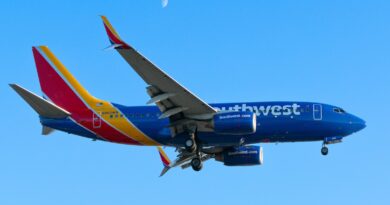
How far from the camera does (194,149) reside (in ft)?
182

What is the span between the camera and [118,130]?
57.5 m

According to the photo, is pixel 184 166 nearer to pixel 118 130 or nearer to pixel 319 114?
pixel 118 130

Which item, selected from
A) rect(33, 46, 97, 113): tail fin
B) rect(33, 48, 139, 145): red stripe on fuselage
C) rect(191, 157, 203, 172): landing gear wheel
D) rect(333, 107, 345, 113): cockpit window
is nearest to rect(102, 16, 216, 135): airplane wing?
rect(191, 157, 203, 172): landing gear wheel

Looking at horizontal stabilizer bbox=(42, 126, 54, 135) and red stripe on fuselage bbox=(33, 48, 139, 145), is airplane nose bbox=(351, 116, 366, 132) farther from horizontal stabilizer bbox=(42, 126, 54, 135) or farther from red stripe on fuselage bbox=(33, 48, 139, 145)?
horizontal stabilizer bbox=(42, 126, 54, 135)

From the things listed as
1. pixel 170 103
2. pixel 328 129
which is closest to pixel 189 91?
pixel 170 103

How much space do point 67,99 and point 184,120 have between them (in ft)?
31.4

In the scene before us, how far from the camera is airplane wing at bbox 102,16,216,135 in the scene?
47219mm

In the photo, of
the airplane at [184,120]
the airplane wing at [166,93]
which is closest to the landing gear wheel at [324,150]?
the airplane at [184,120]

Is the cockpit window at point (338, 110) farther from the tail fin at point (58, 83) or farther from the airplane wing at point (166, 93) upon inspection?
the tail fin at point (58, 83)

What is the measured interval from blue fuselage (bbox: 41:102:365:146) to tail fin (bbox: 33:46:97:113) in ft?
16.9

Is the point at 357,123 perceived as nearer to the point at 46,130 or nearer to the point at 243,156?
the point at 243,156

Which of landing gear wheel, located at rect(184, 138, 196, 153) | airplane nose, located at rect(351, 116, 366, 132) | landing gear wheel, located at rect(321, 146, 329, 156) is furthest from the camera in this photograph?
airplane nose, located at rect(351, 116, 366, 132)

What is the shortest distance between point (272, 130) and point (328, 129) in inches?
151

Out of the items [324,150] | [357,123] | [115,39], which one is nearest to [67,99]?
[115,39]
